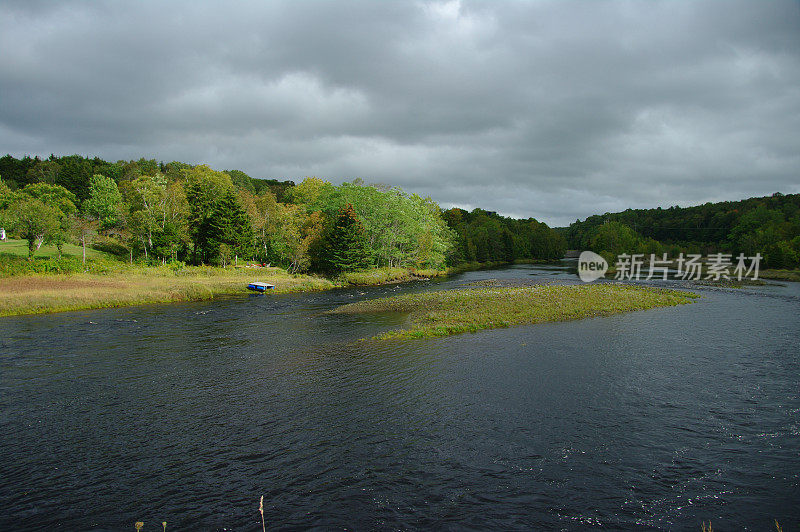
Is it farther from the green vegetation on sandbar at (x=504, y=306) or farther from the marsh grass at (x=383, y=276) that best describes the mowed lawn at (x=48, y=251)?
the green vegetation on sandbar at (x=504, y=306)

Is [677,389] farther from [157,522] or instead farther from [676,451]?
[157,522]

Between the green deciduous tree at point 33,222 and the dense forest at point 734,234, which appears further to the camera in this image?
the dense forest at point 734,234

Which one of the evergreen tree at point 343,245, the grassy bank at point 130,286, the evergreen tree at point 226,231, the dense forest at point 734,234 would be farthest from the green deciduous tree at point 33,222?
the dense forest at point 734,234

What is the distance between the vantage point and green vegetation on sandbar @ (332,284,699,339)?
3059 centimetres

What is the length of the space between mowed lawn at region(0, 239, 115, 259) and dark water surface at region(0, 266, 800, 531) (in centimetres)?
4706

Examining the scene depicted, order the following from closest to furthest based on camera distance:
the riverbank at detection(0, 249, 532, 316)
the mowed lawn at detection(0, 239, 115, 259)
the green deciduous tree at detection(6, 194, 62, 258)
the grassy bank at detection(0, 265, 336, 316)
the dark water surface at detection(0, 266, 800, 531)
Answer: the dark water surface at detection(0, 266, 800, 531) < the grassy bank at detection(0, 265, 336, 316) < the riverbank at detection(0, 249, 532, 316) < the green deciduous tree at detection(6, 194, 62, 258) < the mowed lawn at detection(0, 239, 115, 259)

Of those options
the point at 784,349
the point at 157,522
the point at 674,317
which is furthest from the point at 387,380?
the point at 674,317

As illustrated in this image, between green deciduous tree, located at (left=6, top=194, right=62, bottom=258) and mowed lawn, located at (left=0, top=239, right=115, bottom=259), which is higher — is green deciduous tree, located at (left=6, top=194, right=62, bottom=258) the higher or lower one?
the higher one

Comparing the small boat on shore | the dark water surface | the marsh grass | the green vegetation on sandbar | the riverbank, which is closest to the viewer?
the dark water surface

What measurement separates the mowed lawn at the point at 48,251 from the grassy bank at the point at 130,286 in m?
12.4

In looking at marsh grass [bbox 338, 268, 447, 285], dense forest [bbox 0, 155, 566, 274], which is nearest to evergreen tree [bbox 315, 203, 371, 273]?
dense forest [bbox 0, 155, 566, 274]

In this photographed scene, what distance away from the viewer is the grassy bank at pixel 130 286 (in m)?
37.0

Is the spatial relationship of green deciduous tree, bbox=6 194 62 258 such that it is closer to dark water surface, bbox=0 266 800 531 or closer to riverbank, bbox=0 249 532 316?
riverbank, bbox=0 249 532 316

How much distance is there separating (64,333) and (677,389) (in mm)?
37064
